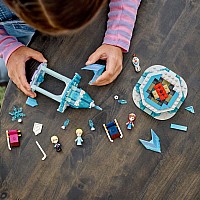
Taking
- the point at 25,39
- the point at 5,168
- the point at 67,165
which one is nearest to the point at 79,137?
the point at 67,165

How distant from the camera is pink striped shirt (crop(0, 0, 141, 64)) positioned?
1.02 meters

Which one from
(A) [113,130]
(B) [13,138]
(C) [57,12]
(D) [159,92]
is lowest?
(B) [13,138]

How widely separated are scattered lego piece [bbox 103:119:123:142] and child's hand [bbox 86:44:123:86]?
0.09 metres

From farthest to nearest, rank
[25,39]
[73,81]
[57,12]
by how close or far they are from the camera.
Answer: [25,39] < [73,81] < [57,12]

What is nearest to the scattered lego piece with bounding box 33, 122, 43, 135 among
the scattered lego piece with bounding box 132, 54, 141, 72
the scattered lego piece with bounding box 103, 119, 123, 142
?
the scattered lego piece with bounding box 103, 119, 123, 142

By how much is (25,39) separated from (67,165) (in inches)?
13.9

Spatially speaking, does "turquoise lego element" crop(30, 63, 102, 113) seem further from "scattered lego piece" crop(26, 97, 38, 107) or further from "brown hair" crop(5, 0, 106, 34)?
"brown hair" crop(5, 0, 106, 34)

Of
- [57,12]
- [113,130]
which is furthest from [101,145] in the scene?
[57,12]

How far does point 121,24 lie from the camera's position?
1.02 metres

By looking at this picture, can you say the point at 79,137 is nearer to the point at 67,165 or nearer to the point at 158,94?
the point at 67,165

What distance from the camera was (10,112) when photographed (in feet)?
3.33

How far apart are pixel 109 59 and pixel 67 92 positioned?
0.12m

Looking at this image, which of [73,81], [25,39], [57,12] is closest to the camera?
[57,12]

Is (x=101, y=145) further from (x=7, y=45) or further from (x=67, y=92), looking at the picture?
(x=7, y=45)
